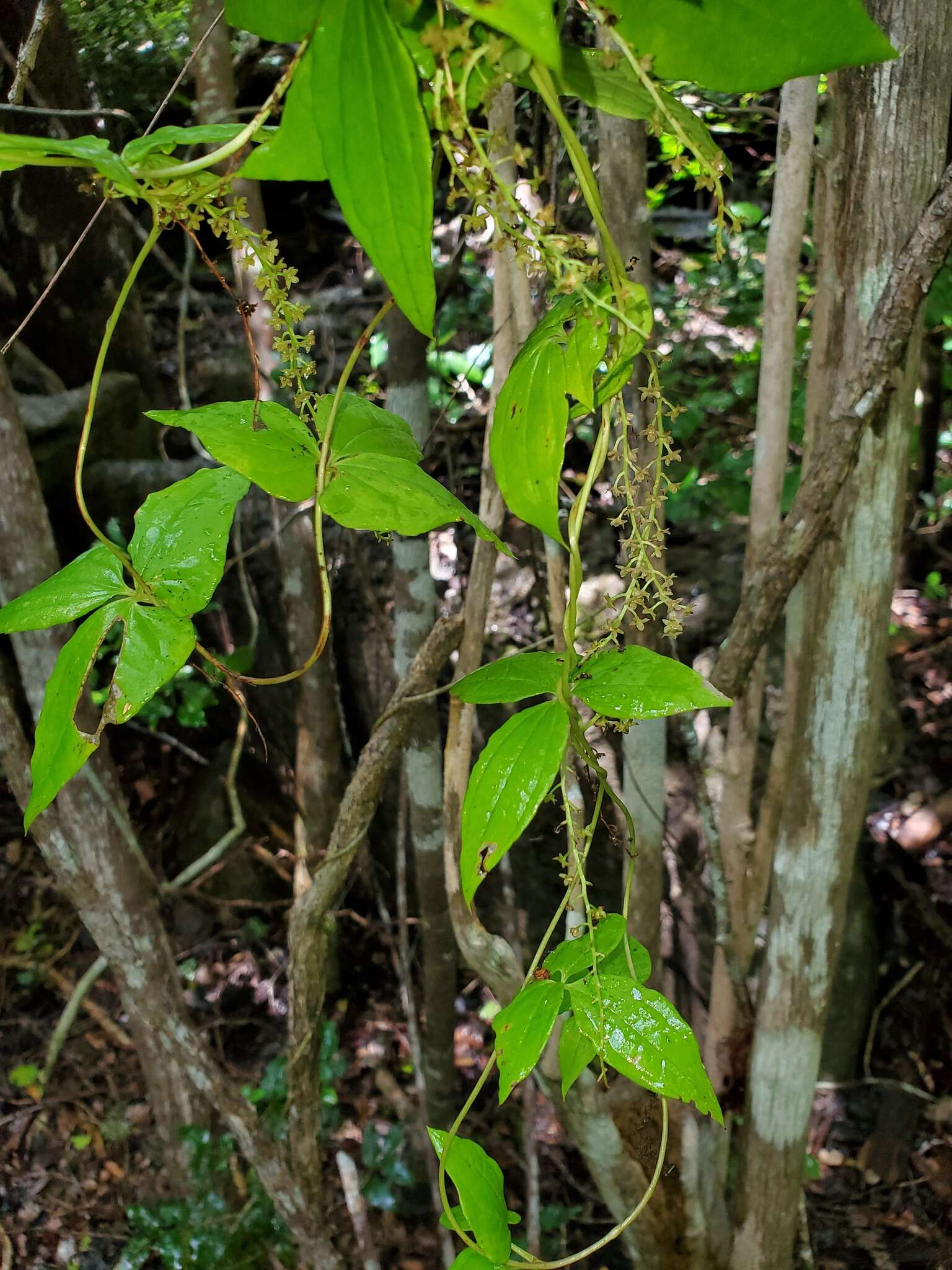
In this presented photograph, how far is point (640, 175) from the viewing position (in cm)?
118

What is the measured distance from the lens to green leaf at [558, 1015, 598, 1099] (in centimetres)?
57

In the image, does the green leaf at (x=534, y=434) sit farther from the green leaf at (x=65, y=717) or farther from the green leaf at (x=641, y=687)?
the green leaf at (x=65, y=717)

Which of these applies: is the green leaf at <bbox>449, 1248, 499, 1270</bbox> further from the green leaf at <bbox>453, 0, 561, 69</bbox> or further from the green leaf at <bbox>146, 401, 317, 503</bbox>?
the green leaf at <bbox>453, 0, 561, 69</bbox>

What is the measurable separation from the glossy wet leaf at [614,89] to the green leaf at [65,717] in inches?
14.3

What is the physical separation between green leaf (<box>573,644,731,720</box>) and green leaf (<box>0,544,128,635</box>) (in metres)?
0.28

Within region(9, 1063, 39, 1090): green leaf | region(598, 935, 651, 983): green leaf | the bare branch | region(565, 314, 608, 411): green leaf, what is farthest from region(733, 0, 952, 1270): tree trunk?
→ region(9, 1063, 39, 1090): green leaf

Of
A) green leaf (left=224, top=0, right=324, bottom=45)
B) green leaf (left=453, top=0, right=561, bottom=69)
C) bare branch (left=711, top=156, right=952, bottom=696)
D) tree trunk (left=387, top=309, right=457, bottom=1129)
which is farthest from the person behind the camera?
tree trunk (left=387, top=309, right=457, bottom=1129)

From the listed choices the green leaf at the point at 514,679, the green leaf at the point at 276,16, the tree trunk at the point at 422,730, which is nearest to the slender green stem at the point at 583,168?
the green leaf at the point at 276,16

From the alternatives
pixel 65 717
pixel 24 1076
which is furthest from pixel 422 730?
pixel 24 1076

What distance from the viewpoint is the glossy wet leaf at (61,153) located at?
32 centimetres

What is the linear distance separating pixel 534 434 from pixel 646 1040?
0.35 meters

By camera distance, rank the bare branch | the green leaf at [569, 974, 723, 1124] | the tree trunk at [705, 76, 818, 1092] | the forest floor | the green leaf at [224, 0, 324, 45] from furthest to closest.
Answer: the forest floor
the tree trunk at [705, 76, 818, 1092]
the bare branch
the green leaf at [569, 974, 723, 1124]
the green leaf at [224, 0, 324, 45]

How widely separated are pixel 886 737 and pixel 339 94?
89.5 inches

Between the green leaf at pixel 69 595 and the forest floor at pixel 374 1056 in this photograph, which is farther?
the forest floor at pixel 374 1056
